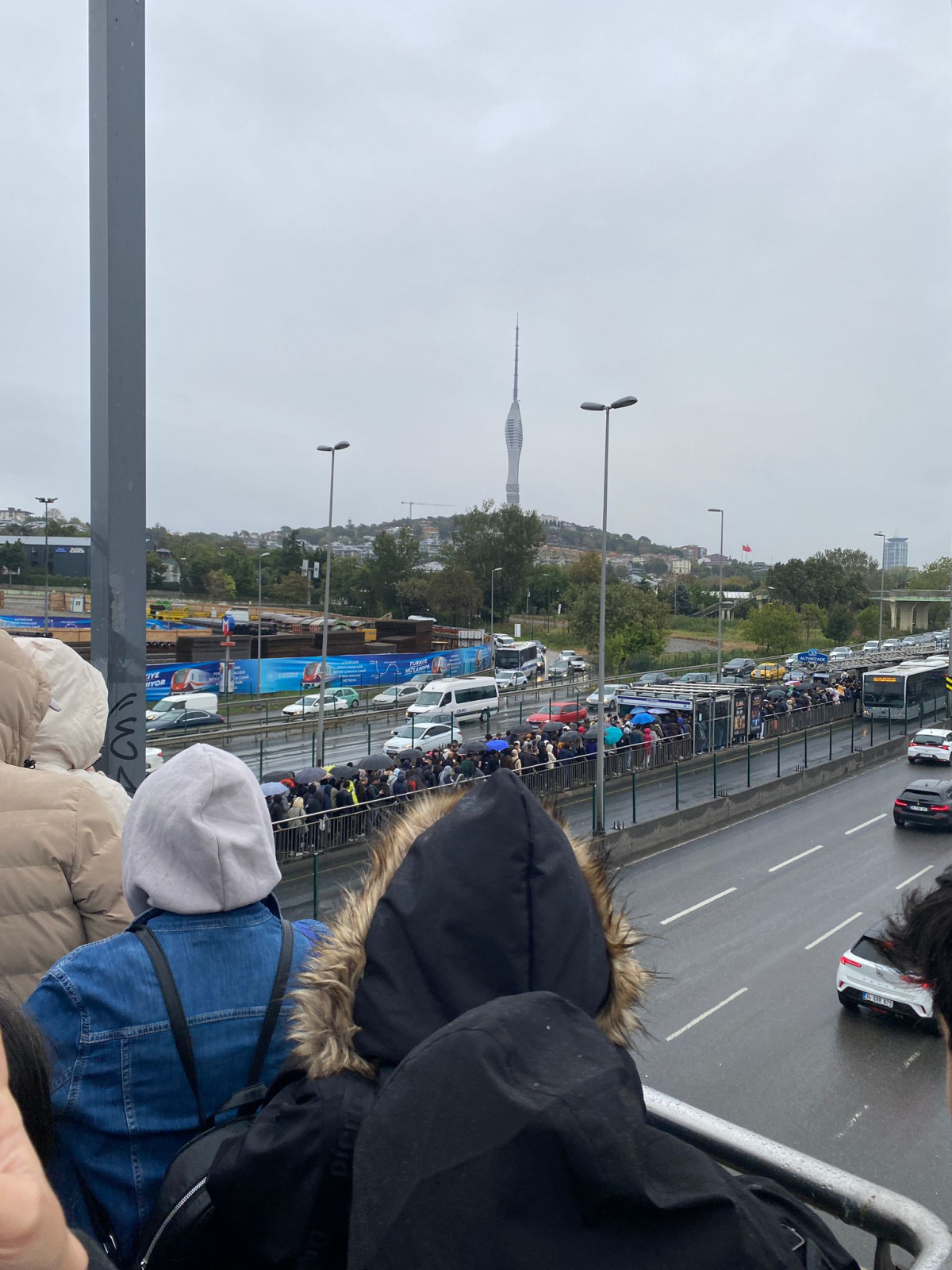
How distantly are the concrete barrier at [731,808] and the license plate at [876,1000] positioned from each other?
185 inches

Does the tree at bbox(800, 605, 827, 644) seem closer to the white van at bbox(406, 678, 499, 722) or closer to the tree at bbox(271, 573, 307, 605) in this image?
the tree at bbox(271, 573, 307, 605)

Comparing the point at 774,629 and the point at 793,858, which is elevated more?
the point at 774,629

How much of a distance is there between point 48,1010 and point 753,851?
1776 centimetres

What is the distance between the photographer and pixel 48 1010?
A: 1468 mm

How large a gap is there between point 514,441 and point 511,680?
517 feet

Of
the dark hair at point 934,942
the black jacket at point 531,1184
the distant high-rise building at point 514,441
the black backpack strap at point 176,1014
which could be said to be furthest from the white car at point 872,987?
the distant high-rise building at point 514,441

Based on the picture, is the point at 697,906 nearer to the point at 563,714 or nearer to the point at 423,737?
the point at 423,737

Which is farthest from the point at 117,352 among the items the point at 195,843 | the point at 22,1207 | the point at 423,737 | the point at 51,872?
the point at 423,737

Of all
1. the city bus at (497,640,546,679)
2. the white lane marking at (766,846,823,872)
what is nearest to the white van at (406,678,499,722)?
the city bus at (497,640,546,679)

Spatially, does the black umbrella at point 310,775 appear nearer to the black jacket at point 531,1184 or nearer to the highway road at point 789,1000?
the highway road at point 789,1000

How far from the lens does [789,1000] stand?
36.2 feet

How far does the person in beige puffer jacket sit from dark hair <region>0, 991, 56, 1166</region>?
0.81m

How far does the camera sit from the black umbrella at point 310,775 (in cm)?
1568

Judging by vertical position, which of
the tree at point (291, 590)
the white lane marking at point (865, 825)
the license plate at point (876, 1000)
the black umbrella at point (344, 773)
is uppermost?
the tree at point (291, 590)
